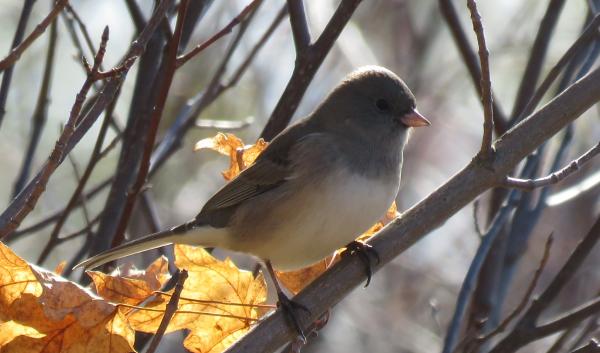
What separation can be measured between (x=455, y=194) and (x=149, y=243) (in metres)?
1.06

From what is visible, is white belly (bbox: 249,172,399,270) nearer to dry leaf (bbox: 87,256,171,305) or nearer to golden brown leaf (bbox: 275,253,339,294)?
golden brown leaf (bbox: 275,253,339,294)

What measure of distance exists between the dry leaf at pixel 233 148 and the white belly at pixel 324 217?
198mm

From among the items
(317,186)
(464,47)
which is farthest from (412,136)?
(317,186)

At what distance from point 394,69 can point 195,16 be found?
3.00 m

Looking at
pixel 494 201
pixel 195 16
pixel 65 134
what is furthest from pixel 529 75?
pixel 65 134

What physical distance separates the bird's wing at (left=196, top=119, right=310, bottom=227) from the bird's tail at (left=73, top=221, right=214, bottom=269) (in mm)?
86

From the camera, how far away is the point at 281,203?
9.46ft

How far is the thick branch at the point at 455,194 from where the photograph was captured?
216 centimetres

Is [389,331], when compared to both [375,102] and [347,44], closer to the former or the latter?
[347,44]

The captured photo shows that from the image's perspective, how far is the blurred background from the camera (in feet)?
18.1

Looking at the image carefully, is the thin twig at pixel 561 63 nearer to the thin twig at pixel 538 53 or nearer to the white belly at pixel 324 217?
the thin twig at pixel 538 53

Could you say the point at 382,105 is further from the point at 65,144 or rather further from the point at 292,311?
the point at 65,144

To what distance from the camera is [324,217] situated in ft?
8.91

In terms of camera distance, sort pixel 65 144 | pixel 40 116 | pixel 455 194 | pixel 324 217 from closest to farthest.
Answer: pixel 65 144 < pixel 455 194 < pixel 324 217 < pixel 40 116
